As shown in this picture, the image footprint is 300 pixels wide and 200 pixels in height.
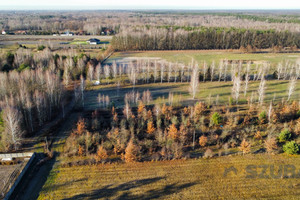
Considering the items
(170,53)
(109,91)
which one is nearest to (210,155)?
(109,91)

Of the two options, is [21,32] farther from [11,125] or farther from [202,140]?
[202,140]

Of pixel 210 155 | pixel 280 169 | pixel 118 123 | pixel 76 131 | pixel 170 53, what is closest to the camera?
pixel 280 169

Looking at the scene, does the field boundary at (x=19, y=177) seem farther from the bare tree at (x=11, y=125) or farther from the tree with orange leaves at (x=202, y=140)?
the tree with orange leaves at (x=202, y=140)

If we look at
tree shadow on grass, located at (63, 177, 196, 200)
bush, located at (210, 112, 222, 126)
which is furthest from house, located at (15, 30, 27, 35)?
tree shadow on grass, located at (63, 177, 196, 200)

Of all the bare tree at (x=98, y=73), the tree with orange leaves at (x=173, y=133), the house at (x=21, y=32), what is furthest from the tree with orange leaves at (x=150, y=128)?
the house at (x=21, y=32)

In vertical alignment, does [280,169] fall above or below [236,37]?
below

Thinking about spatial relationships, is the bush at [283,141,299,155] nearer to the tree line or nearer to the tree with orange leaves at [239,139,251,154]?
the tree with orange leaves at [239,139,251,154]

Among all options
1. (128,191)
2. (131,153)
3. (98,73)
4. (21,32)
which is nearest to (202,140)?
(131,153)

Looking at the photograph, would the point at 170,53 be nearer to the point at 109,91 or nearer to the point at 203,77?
the point at 203,77
